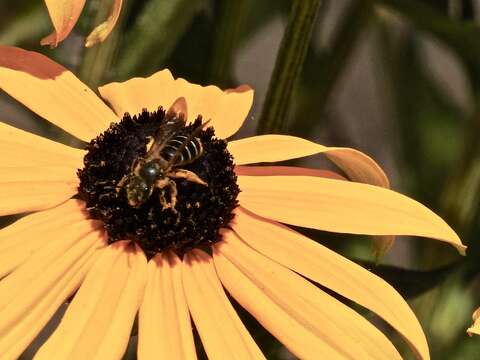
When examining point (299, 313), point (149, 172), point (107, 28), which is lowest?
point (299, 313)

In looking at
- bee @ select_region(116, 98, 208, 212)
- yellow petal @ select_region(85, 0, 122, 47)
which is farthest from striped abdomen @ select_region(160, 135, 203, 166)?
yellow petal @ select_region(85, 0, 122, 47)

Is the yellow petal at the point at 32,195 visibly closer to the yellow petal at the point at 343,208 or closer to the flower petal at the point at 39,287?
the flower petal at the point at 39,287

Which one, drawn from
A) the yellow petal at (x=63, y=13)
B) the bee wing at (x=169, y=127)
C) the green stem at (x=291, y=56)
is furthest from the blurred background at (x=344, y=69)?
the yellow petal at (x=63, y=13)

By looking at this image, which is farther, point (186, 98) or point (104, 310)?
point (186, 98)

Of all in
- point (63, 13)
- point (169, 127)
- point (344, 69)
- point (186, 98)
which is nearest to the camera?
point (63, 13)

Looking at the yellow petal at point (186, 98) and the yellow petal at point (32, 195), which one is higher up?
the yellow petal at point (186, 98)

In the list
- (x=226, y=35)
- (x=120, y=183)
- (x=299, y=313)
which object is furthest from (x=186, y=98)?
(x=299, y=313)

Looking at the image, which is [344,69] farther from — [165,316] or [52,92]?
[165,316]

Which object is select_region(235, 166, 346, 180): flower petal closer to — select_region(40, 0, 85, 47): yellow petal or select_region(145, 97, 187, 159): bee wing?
select_region(145, 97, 187, 159): bee wing
